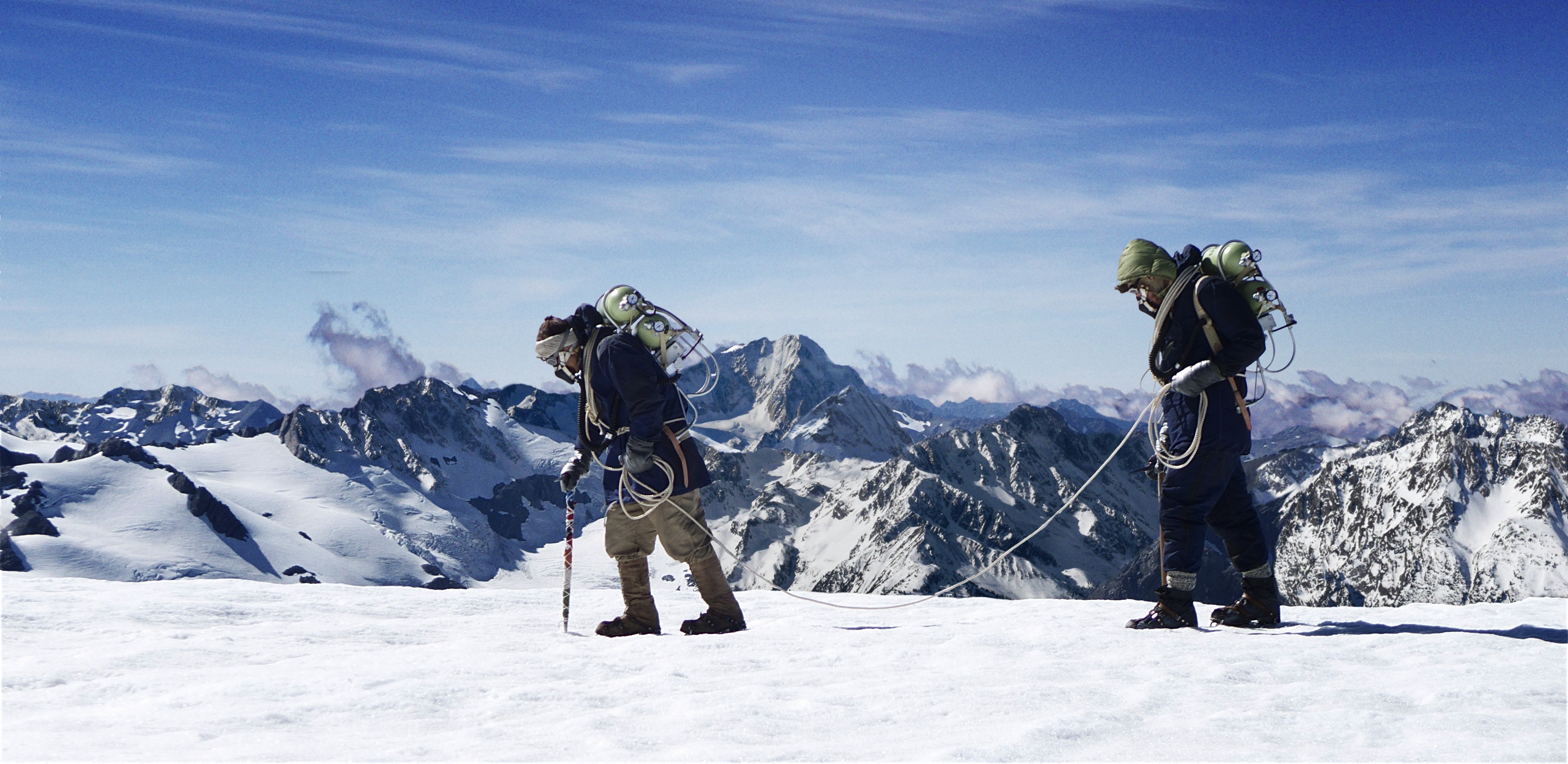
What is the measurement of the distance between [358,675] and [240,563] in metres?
206

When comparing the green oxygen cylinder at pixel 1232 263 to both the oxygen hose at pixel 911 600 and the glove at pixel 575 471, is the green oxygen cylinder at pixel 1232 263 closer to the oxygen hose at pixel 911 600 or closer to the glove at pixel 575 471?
the oxygen hose at pixel 911 600

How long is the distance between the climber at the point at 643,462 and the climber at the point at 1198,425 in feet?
12.9

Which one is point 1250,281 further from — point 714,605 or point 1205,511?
point 714,605

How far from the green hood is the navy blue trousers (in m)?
1.65

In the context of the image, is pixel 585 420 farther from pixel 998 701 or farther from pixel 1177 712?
pixel 1177 712

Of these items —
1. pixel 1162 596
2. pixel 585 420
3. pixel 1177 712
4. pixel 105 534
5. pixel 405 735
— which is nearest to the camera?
pixel 405 735

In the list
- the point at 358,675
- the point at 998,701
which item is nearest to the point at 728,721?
the point at 998,701

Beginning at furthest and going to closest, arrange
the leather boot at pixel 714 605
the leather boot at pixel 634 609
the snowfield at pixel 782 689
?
the leather boot at pixel 714 605
the leather boot at pixel 634 609
the snowfield at pixel 782 689

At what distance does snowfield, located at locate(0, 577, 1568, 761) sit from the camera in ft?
16.3

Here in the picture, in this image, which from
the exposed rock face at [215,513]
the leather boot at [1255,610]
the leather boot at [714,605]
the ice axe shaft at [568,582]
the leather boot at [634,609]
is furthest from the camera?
the exposed rock face at [215,513]

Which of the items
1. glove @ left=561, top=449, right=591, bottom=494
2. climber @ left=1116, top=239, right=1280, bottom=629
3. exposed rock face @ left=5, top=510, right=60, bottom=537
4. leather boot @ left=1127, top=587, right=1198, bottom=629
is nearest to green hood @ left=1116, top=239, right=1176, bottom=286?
climber @ left=1116, top=239, right=1280, bottom=629

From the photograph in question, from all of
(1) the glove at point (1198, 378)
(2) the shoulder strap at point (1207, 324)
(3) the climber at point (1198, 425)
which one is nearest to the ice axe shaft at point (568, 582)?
(3) the climber at point (1198, 425)

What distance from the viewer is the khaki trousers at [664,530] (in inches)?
383

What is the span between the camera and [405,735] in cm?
523
